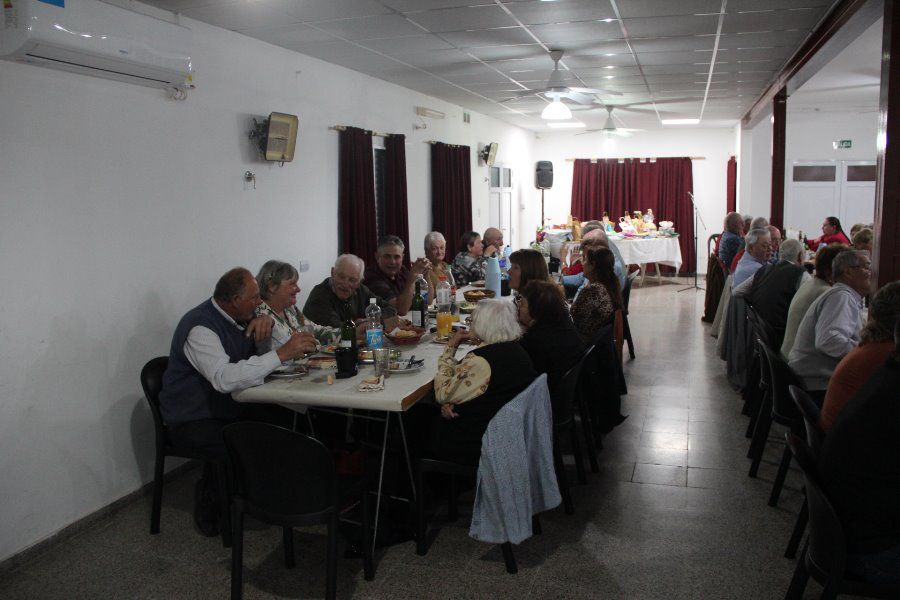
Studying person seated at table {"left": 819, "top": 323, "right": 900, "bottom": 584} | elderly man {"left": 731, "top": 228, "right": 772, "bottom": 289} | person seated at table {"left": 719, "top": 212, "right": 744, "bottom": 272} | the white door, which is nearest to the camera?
person seated at table {"left": 819, "top": 323, "right": 900, "bottom": 584}

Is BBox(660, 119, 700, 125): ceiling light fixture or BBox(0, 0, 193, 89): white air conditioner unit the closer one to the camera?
BBox(0, 0, 193, 89): white air conditioner unit

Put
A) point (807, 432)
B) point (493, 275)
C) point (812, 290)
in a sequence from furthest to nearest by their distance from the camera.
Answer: point (493, 275)
point (812, 290)
point (807, 432)

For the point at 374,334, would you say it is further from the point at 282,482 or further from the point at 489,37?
the point at 489,37

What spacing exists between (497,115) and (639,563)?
8.18 meters

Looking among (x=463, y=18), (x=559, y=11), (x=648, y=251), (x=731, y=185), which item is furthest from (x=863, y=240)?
(x=731, y=185)

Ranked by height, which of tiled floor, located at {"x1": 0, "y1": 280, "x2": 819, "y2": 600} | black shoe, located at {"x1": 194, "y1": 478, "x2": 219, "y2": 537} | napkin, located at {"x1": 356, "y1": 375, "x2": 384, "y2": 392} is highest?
napkin, located at {"x1": 356, "y1": 375, "x2": 384, "y2": 392}

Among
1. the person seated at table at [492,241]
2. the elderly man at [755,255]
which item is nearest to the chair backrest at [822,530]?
the elderly man at [755,255]

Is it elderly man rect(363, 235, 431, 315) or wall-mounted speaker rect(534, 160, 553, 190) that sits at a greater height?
wall-mounted speaker rect(534, 160, 553, 190)

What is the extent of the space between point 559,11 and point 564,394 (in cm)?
235

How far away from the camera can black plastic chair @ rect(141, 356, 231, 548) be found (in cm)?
311

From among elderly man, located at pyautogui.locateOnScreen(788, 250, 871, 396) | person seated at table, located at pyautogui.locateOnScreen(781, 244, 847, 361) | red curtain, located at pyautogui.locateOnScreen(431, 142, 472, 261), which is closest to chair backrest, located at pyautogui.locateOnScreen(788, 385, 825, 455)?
elderly man, located at pyautogui.locateOnScreen(788, 250, 871, 396)

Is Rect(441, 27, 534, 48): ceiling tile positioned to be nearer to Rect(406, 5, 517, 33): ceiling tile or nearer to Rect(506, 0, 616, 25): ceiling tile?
Rect(406, 5, 517, 33): ceiling tile

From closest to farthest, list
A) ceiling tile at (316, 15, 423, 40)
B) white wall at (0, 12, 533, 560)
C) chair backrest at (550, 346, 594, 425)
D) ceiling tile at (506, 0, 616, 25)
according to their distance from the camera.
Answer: white wall at (0, 12, 533, 560)
chair backrest at (550, 346, 594, 425)
ceiling tile at (506, 0, 616, 25)
ceiling tile at (316, 15, 423, 40)

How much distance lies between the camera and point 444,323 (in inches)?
153
